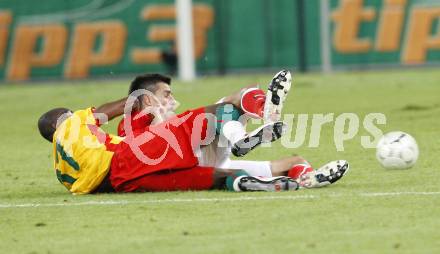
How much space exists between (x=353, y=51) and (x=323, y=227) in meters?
19.2

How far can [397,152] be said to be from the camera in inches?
396

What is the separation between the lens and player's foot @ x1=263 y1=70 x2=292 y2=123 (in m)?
9.70

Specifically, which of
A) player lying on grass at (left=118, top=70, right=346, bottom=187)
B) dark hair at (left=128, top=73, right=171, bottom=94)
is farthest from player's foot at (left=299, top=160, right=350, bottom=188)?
dark hair at (left=128, top=73, right=171, bottom=94)

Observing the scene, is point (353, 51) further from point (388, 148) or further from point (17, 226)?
point (17, 226)

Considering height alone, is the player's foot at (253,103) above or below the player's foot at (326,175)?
above

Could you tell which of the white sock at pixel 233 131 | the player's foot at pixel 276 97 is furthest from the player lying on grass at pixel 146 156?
the player's foot at pixel 276 97

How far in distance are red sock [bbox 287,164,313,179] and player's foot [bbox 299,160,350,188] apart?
2.9 inches

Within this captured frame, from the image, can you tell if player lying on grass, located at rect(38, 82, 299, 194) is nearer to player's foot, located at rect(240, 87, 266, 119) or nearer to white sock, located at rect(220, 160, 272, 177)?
player's foot, located at rect(240, 87, 266, 119)

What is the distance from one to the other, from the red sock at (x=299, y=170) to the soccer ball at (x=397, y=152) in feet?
2.25

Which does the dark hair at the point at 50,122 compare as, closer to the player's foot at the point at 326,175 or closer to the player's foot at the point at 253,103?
the player's foot at the point at 253,103

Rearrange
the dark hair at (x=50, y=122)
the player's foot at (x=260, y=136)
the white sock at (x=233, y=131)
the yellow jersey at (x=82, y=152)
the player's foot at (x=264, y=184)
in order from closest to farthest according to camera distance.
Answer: the player's foot at (x=260, y=136)
the white sock at (x=233, y=131)
the player's foot at (x=264, y=184)
the yellow jersey at (x=82, y=152)
the dark hair at (x=50, y=122)

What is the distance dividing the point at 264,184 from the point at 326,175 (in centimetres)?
49

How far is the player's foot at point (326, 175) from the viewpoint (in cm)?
957

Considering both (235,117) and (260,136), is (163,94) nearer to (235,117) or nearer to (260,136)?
(235,117)
